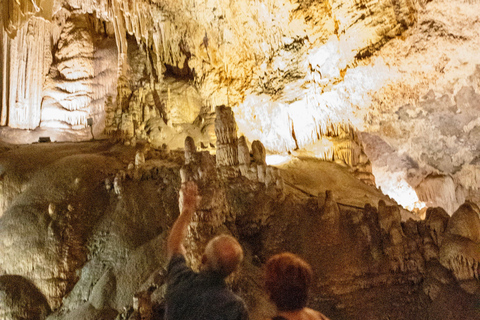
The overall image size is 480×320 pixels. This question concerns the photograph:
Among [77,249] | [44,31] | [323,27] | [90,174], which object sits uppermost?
[44,31]

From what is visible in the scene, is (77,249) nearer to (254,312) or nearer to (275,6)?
(254,312)

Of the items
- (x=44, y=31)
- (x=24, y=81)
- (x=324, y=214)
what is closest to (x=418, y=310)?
(x=324, y=214)

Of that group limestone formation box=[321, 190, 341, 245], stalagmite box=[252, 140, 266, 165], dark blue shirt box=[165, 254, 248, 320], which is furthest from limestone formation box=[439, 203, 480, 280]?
dark blue shirt box=[165, 254, 248, 320]

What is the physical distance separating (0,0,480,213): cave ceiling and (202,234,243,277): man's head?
30.3 feet

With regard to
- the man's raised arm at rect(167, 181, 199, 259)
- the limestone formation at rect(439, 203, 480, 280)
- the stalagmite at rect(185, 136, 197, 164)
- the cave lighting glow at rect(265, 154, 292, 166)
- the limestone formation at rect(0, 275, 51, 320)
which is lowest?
the limestone formation at rect(0, 275, 51, 320)

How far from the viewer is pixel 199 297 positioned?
2.13m

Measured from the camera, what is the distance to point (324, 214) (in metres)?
7.91

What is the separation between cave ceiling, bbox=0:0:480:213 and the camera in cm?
1051

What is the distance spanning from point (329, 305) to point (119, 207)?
5.58 metres

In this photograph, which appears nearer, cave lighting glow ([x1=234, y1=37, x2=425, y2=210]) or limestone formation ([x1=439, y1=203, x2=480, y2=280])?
Answer: limestone formation ([x1=439, y1=203, x2=480, y2=280])

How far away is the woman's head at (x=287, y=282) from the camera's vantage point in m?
2.03

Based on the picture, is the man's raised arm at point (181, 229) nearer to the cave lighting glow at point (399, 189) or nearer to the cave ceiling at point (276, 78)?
the cave ceiling at point (276, 78)

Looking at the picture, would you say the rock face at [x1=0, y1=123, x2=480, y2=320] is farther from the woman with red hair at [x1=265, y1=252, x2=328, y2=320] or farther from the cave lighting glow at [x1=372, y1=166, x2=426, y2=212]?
the woman with red hair at [x1=265, y1=252, x2=328, y2=320]

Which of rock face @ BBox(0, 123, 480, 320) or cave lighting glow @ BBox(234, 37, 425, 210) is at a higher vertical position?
cave lighting glow @ BBox(234, 37, 425, 210)
